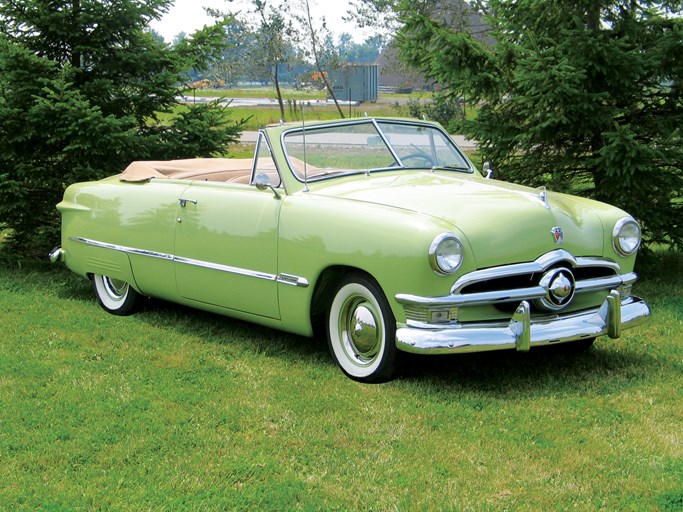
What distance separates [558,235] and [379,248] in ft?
3.45

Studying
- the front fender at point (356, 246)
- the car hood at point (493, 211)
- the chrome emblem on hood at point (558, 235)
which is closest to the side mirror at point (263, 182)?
the front fender at point (356, 246)

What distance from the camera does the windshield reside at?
5992mm

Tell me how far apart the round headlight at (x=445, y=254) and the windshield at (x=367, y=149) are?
55.4 inches

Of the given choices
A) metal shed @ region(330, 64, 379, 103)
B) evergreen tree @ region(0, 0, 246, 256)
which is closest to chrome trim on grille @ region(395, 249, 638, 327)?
evergreen tree @ region(0, 0, 246, 256)


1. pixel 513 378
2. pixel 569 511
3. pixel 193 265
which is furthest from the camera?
pixel 193 265

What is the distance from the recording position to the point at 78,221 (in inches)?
293

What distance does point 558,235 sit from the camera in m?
5.09

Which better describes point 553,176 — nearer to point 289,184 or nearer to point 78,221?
point 289,184

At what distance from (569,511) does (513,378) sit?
1728mm

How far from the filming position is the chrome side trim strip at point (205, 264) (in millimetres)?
5484

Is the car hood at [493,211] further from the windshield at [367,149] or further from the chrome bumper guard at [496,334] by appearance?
the chrome bumper guard at [496,334]

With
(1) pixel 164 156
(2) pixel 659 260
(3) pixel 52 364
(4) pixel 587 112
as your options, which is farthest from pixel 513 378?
(1) pixel 164 156

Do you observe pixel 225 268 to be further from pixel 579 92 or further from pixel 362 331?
pixel 579 92

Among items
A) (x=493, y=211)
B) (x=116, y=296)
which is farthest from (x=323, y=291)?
(x=116, y=296)
